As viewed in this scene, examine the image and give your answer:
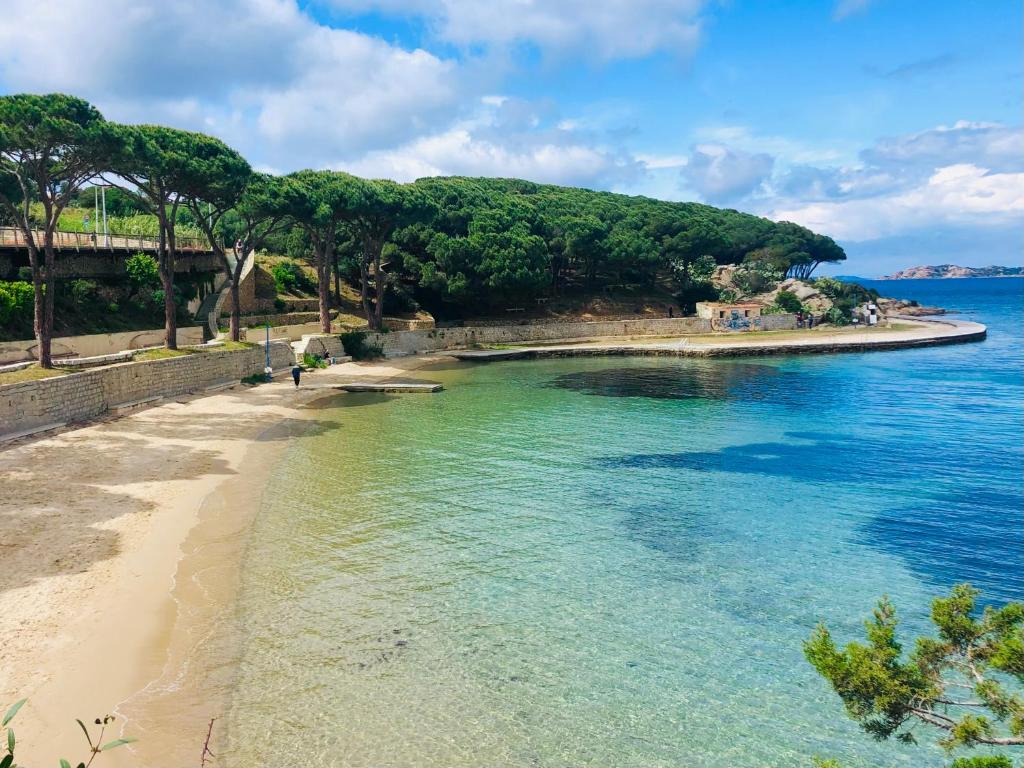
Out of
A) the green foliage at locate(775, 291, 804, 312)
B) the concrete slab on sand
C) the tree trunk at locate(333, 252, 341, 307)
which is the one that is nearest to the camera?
the concrete slab on sand

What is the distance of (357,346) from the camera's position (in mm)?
57281

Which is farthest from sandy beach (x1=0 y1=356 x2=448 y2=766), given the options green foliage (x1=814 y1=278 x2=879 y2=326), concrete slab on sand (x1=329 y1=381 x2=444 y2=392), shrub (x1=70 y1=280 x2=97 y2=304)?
green foliage (x1=814 y1=278 x2=879 y2=326)

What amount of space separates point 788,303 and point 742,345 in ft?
75.9

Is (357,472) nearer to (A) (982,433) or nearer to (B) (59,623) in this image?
(B) (59,623)

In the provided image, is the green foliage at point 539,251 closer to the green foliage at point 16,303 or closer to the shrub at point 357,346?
the shrub at point 357,346

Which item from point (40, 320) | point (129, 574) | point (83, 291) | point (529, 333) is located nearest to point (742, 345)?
point (529, 333)

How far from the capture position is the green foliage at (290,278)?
210ft

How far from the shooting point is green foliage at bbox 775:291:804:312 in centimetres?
8538

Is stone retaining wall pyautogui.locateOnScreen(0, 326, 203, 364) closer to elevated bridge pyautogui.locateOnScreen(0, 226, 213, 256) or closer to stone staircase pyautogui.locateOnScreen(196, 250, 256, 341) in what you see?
stone staircase pyautogui.locateOnScreen(196, 250, 256, 341)

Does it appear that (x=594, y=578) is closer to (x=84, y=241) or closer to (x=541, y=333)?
(x=84, y=241)

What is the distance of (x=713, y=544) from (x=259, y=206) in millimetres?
41129

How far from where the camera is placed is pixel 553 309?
80938mm

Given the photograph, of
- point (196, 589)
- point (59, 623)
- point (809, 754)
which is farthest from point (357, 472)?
point (809, 754)

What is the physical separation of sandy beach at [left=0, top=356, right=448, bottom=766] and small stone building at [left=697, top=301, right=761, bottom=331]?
6173 centimetres
